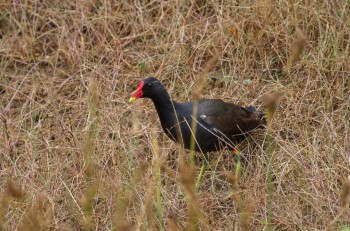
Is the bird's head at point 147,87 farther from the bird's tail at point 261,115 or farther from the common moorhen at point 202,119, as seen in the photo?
the bird's tail at point 261,115

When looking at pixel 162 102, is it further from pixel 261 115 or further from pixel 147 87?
pixel 261 115

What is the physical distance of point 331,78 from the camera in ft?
Result: 16.1

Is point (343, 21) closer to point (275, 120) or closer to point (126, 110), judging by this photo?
point (275, 120)

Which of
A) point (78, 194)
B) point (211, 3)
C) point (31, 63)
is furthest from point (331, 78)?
point (31, 63)

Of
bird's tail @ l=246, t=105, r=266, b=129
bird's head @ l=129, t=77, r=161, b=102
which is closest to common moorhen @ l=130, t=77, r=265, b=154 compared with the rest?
bird's head @ l=129, t=77, r=161, b=102

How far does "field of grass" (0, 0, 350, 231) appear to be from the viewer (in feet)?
13.1

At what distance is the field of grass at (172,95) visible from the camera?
399 centimetres

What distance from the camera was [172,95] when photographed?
5137 mm

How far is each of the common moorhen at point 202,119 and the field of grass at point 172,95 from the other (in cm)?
17

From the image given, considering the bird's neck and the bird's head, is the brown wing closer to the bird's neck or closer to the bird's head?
the bird's neck

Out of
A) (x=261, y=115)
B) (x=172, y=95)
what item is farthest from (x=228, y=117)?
(x=172, y=95)

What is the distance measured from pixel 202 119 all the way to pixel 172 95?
0.82 metres

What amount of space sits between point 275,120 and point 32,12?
7.24 feet

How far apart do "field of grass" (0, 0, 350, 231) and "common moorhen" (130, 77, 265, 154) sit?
17 cm
